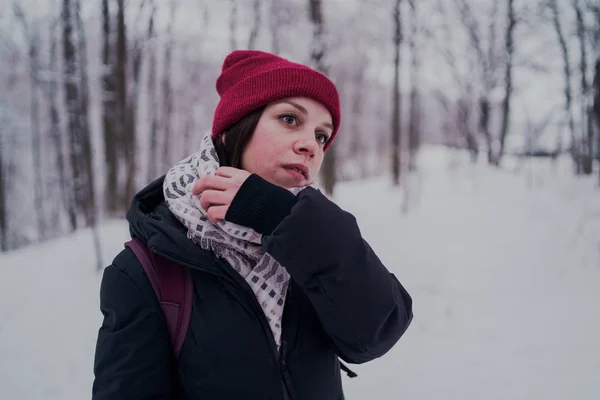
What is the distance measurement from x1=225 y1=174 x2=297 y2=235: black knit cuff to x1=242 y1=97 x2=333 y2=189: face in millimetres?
213

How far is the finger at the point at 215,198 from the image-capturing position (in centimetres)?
96

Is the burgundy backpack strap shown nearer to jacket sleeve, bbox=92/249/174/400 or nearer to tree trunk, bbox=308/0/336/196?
jacket sleeve, bbox=92/249/174/400

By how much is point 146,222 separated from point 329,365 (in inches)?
30.7

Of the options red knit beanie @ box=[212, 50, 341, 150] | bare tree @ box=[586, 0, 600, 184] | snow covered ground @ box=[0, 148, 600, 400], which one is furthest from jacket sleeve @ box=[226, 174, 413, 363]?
bare tree @ box=[586, 0, 600, 184]

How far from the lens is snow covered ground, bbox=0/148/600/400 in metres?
3.18

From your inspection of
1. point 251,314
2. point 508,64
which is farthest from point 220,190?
point 508,64

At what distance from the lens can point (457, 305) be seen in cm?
450

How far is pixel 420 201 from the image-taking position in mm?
9305

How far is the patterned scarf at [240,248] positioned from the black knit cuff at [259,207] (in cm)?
12

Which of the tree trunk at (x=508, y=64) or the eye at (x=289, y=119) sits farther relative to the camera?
the tree trunk at (x=508, y=64)

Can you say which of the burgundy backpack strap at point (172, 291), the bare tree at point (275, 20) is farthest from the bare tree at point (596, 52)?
the burgundy backpack strap at point (172, 291)

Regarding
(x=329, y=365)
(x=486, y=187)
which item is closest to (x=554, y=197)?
(x=486, y=187)

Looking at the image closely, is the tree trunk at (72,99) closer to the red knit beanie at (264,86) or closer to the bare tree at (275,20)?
the bare tree at (275,20)

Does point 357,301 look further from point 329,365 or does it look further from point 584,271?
point 584,271
